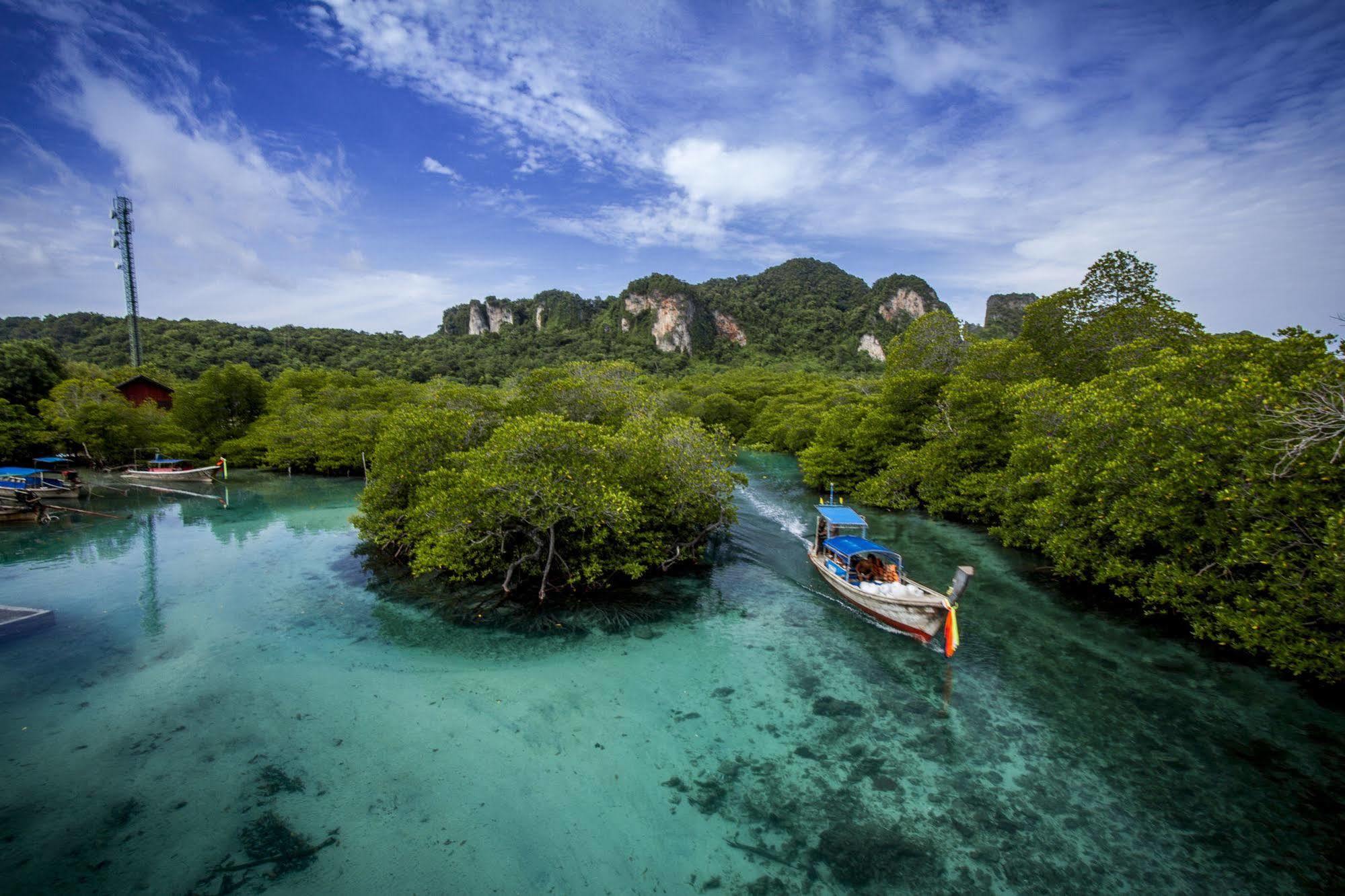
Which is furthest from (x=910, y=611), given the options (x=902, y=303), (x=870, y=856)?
(x=902, y=303)

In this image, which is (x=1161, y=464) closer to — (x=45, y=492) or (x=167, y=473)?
(x=45, y=492)

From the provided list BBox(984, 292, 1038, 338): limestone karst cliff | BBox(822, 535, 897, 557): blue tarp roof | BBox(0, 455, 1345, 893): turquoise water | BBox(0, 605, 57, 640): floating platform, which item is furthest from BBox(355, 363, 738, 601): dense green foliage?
BBox(984, 292, 1038, 338): limestone karst cliff

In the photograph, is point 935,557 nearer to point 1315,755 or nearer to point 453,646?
point 1315,755

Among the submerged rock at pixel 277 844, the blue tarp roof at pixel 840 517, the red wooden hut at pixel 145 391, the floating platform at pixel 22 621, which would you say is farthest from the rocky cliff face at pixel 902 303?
the submerged rock at pixel 277 844

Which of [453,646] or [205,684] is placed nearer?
[205,684]

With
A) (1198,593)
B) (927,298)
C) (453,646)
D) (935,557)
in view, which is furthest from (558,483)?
(927,298)

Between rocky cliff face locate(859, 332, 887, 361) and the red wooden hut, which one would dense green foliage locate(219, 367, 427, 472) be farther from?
rocky cliff face locate(859, 332, 887, 361)
